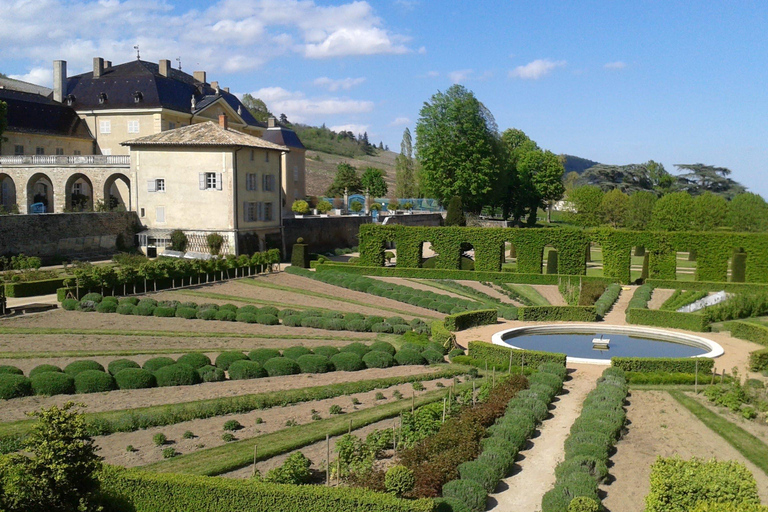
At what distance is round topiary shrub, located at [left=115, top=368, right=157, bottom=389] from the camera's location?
828 inches

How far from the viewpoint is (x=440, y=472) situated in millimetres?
14781

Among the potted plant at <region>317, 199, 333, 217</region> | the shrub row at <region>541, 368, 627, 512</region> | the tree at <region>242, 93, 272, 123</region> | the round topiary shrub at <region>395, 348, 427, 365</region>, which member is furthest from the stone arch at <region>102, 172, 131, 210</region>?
the tree at <region>242, 93, 272, 123</region>

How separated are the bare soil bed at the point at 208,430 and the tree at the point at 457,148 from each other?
50.9m

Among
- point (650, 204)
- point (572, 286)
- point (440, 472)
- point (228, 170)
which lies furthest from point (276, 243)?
point (650, 204)

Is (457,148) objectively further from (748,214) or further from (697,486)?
(697,486)

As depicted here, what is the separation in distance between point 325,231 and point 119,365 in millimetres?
37610

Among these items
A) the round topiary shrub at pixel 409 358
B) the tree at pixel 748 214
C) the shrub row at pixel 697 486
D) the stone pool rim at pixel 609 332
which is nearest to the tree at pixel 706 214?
the tree at pixel 748 214

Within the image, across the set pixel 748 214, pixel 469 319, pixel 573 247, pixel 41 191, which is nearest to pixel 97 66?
pixel 41 191

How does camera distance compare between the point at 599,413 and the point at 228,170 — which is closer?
the point at 599,413

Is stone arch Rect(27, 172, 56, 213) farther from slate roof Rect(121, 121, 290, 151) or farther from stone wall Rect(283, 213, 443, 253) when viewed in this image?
stone wall Rect(283, 213, 443, 253)

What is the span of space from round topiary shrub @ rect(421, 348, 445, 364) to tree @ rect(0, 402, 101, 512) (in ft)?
50.6

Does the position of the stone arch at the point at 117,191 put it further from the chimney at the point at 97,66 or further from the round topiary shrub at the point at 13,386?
the round topiary shrub at the point at 13,386

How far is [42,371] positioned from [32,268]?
19977 millimetres

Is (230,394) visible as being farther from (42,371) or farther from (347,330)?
(347,330)
